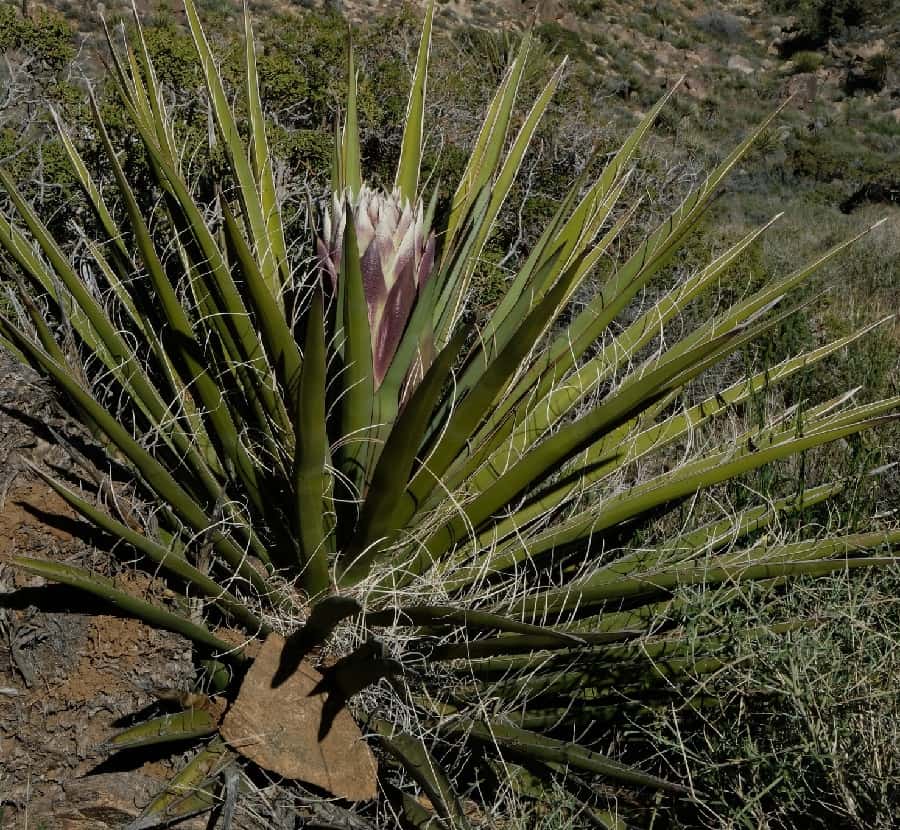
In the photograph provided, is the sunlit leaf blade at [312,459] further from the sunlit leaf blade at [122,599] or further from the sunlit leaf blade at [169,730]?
the sunlit leaf blade at [169,730]

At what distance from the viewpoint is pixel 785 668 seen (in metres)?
2.03

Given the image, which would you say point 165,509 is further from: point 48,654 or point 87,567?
point 48,654

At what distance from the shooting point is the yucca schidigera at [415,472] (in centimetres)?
187

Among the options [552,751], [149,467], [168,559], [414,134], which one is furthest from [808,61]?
[168,559]

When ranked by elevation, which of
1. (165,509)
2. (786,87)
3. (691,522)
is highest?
(165,509)

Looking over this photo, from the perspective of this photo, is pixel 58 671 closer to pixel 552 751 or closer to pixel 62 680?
pixel 62 680

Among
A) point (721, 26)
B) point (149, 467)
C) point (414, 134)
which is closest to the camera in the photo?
point (149, 467)

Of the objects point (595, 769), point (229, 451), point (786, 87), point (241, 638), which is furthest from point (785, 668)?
point (786, 87)

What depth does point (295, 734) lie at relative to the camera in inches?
76.2

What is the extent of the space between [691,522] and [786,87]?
2536 cm

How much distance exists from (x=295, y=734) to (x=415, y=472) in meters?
0.65

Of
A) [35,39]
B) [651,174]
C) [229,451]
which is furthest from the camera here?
[651,174]

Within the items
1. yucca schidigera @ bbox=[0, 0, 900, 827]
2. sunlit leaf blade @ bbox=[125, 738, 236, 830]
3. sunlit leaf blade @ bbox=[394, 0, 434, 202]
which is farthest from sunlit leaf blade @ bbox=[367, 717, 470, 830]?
sunlit leaf blade @ bbox=[394, 0, 434, 202]

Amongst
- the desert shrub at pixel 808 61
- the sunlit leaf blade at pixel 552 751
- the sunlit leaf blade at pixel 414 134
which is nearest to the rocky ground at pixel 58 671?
the sunlit leaf blade at pixel 552 751
